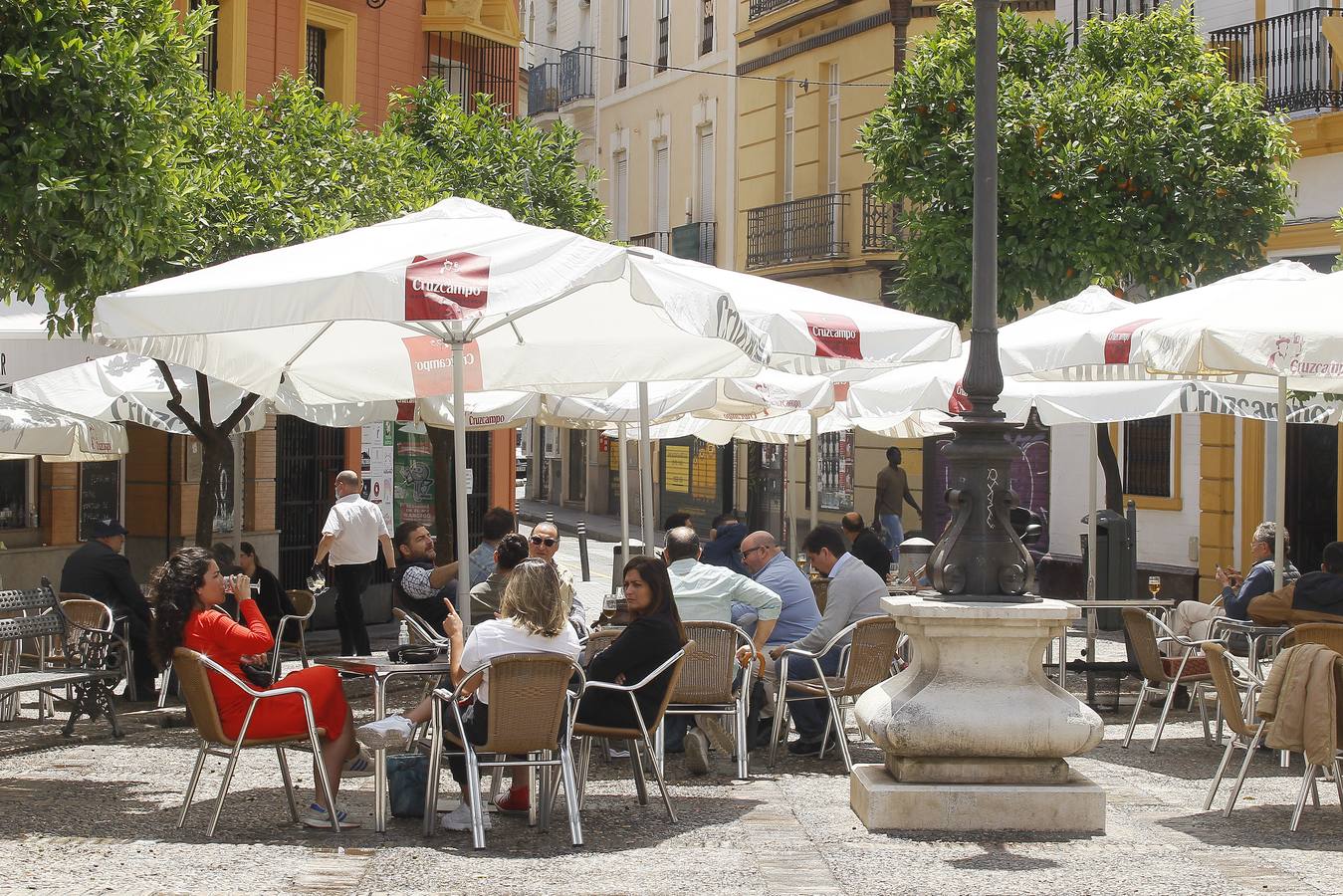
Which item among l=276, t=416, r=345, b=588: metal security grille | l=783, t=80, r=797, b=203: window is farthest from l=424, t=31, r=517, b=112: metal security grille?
l=783, t=80, r=797, b=203: window

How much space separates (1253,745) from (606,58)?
3476 cm

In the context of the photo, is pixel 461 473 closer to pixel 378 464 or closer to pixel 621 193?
pixel 378 464

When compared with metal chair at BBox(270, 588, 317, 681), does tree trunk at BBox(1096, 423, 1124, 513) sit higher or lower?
higher

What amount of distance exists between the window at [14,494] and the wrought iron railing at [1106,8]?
45.1 feet

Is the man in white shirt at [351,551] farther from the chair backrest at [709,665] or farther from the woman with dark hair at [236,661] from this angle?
the chair backrest at [709,665]

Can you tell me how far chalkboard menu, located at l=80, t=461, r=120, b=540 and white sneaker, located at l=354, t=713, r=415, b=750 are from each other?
1127 centimetres

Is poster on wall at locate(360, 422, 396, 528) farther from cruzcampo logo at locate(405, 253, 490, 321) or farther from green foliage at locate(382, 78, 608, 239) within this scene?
cruzcampo logo at locate(405, 253, 490, 321)

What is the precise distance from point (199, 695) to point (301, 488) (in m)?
13.3

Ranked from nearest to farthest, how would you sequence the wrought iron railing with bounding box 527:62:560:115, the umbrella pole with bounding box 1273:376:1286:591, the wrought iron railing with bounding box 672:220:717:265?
1. the umbrella pole with bounding box 1273:376:1286:591
2. the wrought iron railing with bounding box 672:220:717:265
3. the wrought iron railing with bounding box 527:62:560:115

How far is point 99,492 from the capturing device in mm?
18797

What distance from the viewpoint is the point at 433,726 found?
792cm

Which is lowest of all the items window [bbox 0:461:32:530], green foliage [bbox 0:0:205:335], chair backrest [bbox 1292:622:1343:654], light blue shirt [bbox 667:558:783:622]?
chair backrest [bbox 1292:622:1343:654]

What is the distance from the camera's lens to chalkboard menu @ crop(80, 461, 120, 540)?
60.5 feet

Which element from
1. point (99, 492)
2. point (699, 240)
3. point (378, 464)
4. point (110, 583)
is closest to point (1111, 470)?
point (378, 464)
